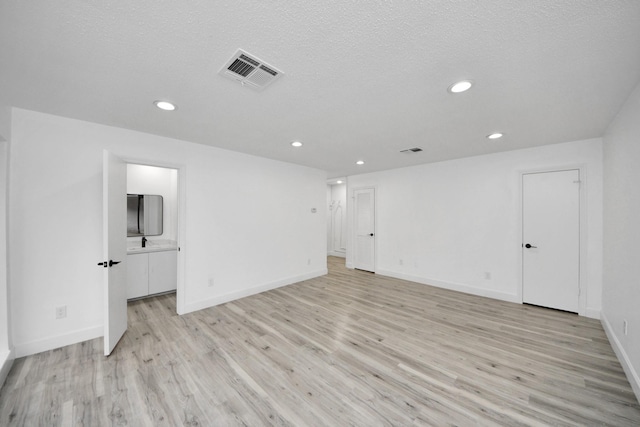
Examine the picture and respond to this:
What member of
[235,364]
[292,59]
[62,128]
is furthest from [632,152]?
[62,128]

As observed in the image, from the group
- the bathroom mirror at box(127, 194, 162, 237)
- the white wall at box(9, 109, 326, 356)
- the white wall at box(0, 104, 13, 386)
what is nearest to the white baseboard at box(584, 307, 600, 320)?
the white wall at box(9, 109, 326, 356)

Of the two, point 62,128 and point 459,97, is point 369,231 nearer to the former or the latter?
point 459,97

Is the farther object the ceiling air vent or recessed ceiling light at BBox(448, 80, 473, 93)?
the ceiling air vent

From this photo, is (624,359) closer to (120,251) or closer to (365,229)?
(365,229)

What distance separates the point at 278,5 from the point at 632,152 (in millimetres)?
3115

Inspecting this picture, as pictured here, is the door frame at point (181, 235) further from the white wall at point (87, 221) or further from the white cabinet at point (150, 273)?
the white cabinet at point (150, 273)

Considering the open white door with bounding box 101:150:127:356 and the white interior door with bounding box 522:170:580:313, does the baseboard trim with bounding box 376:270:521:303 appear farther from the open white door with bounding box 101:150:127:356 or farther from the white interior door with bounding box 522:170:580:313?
the open white door with bounding box 101:150:127:356

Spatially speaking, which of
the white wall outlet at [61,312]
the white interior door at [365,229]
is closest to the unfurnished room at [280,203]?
the white wall outlet at [61,312]

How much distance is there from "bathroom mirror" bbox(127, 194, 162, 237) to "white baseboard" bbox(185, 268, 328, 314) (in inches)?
82.0

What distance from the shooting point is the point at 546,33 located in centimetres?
130

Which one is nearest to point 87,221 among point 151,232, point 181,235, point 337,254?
point 181,235

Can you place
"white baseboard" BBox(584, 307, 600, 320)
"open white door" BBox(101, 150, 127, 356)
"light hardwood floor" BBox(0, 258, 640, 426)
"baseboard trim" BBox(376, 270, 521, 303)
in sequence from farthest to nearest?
"baseboard trim" BBox(376, 270, 521, 303), "white baseboard" BBox(584, 307, 600, 320), "open white door" BBox(101, 150, 127, 356), "light hardwood floor" BBox(0, 258, 640, 426)

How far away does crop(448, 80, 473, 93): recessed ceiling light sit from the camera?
5.89ft

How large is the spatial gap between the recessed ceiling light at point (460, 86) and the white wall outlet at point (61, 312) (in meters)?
4.36
